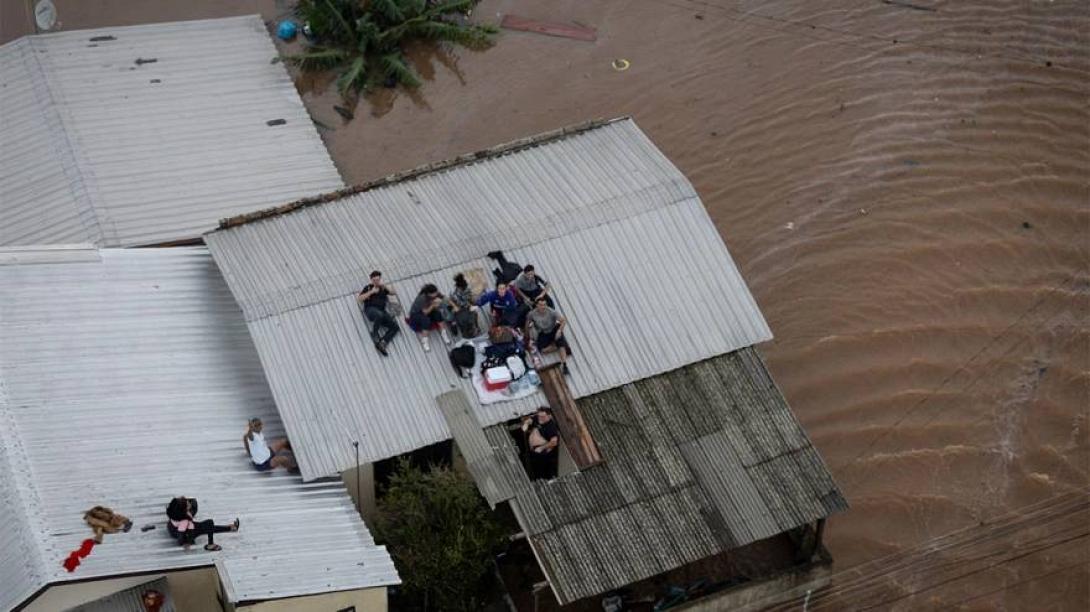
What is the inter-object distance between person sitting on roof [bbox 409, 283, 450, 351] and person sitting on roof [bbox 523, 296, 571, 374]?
1131mm

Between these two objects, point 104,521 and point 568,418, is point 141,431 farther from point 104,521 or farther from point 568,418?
point 568,418

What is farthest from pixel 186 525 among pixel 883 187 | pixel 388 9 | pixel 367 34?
pixel 883 187

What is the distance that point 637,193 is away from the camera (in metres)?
19.2

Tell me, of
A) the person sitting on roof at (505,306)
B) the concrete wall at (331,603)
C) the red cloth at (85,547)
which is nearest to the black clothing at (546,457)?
the person sitting on roof at (505,306)

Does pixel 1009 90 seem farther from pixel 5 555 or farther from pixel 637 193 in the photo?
pixel 5 555

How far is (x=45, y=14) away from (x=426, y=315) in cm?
1284

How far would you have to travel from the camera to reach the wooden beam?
55.8ft

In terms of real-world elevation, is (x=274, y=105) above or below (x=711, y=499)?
above

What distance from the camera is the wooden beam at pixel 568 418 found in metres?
17.0

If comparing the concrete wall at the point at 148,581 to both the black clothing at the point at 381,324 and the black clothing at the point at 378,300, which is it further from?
the black clothing at the point at 378,300

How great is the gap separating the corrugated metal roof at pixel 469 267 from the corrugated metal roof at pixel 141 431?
0.69 metres

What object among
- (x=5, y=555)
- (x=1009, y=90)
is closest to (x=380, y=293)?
(x=5, y=555)

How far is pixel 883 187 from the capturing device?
76.3 ft

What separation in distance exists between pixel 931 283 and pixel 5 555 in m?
14.5
